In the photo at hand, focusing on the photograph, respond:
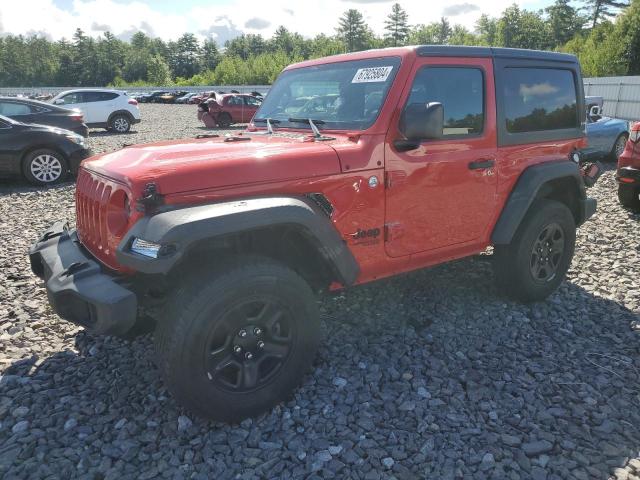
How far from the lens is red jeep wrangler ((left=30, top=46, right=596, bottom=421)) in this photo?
2580mm

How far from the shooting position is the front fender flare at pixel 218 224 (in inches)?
94.6

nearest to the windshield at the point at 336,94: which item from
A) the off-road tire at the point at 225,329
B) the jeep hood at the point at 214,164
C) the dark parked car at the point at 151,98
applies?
the jeep hood at the point at 214,164

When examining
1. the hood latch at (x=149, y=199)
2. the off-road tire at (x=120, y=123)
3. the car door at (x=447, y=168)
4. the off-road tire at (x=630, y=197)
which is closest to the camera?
the hood latch at (x=149, y=199)

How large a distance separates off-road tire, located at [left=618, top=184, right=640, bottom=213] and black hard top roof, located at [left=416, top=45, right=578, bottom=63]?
10.7 feet

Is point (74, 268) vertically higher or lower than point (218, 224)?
lower

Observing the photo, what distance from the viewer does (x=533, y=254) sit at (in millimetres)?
4211

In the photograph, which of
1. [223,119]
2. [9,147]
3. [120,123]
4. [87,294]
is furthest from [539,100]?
[223,119]

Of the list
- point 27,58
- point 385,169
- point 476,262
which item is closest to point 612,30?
point 476,262

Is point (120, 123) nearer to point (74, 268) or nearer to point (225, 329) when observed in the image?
point (74, 268)

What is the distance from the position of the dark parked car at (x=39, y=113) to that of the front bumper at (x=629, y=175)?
11.1 meters

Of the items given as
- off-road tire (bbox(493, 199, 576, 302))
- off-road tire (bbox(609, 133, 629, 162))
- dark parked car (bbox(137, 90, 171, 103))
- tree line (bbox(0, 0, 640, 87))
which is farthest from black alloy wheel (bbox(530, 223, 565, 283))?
tree line (bbox(0, 0, 640, 87))

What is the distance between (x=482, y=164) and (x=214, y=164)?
1967 millimetres

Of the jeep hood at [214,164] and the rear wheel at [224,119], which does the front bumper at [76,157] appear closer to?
the jeep hood at [214,164]

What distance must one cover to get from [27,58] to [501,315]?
12755 cm
